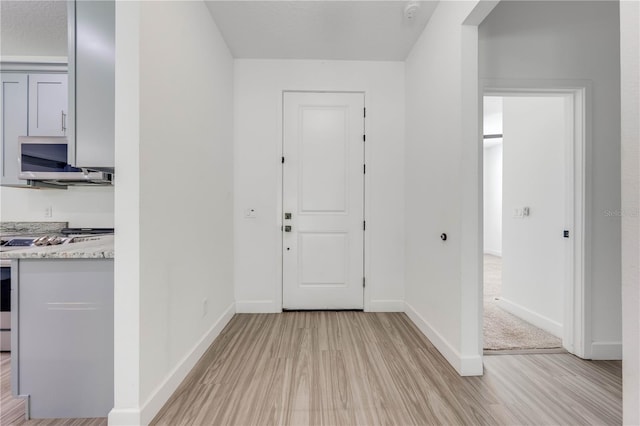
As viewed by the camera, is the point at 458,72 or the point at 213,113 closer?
the point at 458,72

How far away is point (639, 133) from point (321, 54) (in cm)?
258

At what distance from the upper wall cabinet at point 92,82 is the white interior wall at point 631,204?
79.5 inches

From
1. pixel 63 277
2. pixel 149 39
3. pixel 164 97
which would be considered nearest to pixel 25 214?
pixel 63 277

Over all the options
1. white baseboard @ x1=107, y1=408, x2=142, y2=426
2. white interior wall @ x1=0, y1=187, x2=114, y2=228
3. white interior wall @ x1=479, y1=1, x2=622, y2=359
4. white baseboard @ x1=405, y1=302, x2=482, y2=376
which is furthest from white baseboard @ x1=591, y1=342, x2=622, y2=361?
white interior wall @ x1=0, y1=187, x2=114, y2=228

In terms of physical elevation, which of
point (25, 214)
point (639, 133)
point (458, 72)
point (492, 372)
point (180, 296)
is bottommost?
point (492, 372)

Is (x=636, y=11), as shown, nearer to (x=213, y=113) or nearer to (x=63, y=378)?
(x=213, y=113)

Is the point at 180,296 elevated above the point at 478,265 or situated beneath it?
situated beneath

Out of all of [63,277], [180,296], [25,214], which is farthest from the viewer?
[25,214]

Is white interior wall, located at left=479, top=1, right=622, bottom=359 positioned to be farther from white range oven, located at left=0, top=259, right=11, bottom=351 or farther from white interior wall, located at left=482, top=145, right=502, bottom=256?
white interior wall, located at left=482, top=145, right=502, bottom=256

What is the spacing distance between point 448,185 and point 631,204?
3.82ft

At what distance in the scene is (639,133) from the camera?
752 mm

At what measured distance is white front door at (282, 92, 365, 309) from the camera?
2840 millimetres

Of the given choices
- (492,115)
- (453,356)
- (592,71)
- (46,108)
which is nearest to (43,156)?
(46,108)

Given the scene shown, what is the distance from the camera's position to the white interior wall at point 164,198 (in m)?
1.27
